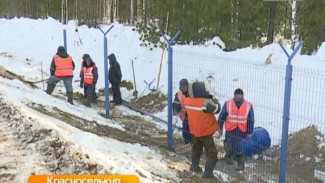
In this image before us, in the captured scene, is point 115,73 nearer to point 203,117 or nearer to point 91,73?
point 91,73

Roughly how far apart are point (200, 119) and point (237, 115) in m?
1.23

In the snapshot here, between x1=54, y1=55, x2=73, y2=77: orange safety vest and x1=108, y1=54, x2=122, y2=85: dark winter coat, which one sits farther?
x1=108, y1=54, x2=122, y2=85: dark winter coat

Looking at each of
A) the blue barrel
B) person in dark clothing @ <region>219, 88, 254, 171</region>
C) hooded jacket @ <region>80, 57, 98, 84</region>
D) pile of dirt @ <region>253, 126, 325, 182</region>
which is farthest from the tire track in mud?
hooded jacket @ <region>80, 57, 98, 84</region>

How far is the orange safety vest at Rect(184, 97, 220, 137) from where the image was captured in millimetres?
5664

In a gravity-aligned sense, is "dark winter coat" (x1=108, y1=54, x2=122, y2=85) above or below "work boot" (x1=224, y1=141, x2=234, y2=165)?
above

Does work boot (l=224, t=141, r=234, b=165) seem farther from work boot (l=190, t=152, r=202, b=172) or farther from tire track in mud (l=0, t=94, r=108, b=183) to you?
tire track in mud (l=0, t=94, r=108, b=183)

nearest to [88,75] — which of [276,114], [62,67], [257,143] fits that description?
[62,67]

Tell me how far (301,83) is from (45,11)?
36885mm

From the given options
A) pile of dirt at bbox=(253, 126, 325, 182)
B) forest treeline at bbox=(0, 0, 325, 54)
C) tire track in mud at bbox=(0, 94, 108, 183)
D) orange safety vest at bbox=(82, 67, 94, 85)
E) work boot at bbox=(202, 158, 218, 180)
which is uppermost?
forest treeline at bbox=(0, 0, 325, 54)

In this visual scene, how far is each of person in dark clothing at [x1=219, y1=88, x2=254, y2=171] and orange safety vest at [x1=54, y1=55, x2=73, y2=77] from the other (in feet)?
18.9

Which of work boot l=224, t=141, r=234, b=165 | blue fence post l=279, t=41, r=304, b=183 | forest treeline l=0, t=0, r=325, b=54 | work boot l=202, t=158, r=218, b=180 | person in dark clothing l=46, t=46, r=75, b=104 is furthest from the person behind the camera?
forest treeline l=0, t=0, r=325, b=54

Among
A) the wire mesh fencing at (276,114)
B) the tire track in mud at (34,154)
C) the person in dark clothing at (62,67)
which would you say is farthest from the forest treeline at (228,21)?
the tire track in mud at (34,154)

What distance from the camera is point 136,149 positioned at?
6723mm

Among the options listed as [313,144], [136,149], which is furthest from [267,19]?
[136,149]
